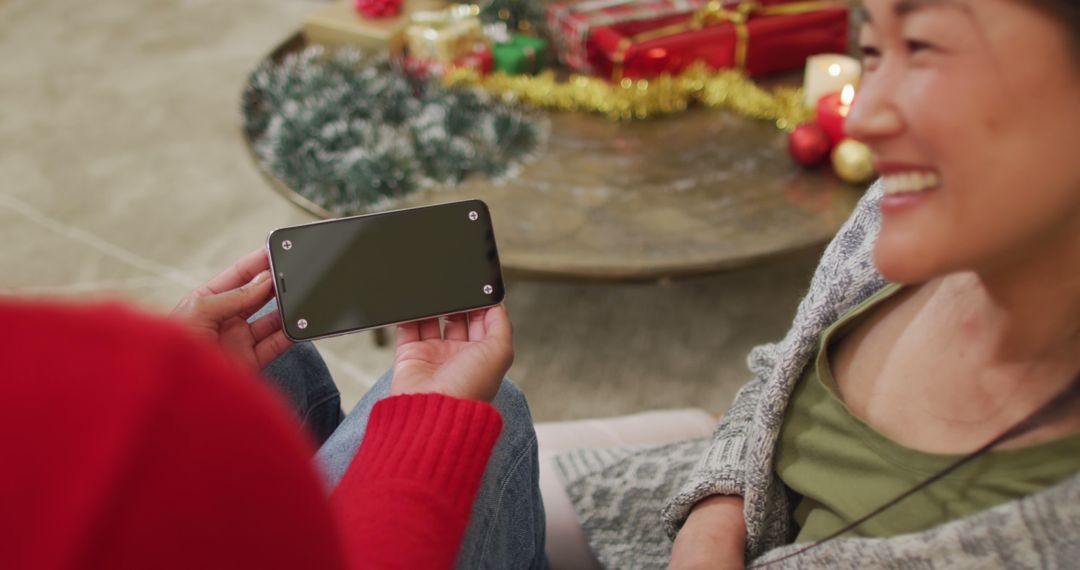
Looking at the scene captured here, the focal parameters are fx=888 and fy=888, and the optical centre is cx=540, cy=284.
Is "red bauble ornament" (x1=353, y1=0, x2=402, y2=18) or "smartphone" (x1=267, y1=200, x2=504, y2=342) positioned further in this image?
"red bauble ornament" (x1=353, y1=0, x2=402, y2=18)

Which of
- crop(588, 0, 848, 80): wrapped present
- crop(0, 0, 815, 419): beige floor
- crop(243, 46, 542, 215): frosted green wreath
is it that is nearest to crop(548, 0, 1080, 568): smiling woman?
crop(0, 0, 815, 419): beige floor

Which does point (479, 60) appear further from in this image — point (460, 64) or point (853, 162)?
point (853, 162)

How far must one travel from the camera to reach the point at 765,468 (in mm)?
782

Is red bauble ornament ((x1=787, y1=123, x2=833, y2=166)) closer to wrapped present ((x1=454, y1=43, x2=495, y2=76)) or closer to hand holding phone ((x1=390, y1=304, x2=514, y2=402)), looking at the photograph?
wrapped present ((x1=454, y1=43, x2=495, y2=76))

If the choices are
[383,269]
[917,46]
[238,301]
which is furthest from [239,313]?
[917,46]

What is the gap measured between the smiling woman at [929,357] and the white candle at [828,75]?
2.59 feet

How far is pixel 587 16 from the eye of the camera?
1.73 m

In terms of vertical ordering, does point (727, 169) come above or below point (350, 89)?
below

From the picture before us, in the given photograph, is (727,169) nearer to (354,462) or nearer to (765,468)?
(765,468)

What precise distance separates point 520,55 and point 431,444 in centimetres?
119

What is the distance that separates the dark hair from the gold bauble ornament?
2.92 ft

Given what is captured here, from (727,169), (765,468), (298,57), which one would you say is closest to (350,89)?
(298,57)

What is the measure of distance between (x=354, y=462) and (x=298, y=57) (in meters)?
1.24

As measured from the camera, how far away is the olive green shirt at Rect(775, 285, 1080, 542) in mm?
600
